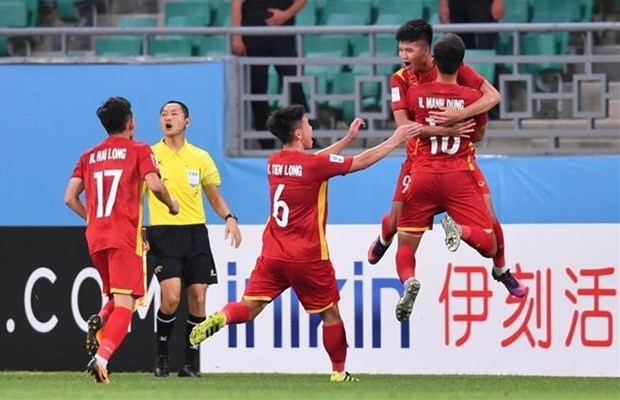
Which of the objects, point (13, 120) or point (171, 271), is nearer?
point (171, 271)

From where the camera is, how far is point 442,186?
13539 millimetres

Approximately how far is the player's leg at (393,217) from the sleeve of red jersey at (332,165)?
2.13ft

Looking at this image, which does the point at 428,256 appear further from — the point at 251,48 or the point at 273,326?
the point at 251,48

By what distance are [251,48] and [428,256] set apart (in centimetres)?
303

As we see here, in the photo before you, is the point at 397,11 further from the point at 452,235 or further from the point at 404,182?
the point at 452,235

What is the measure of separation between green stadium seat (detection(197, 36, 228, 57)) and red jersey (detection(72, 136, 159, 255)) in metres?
4.73

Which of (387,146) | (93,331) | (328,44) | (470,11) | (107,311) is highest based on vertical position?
(470,11)

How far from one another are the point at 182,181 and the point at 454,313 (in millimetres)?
2695

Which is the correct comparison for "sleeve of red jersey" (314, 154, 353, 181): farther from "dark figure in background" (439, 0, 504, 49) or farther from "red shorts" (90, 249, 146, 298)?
"dark figure in background" (439, 0, 504, 49)

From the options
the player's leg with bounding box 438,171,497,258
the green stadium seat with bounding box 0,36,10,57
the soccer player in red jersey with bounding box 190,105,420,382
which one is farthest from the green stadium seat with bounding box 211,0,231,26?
the player's leg with bounding box 438,171,497,258

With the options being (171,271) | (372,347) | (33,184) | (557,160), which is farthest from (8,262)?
(557,160)

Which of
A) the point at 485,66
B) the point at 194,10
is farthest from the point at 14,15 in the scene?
the point at 485,66

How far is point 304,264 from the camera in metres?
13.5

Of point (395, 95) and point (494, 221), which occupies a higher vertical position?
point (395, 95)
